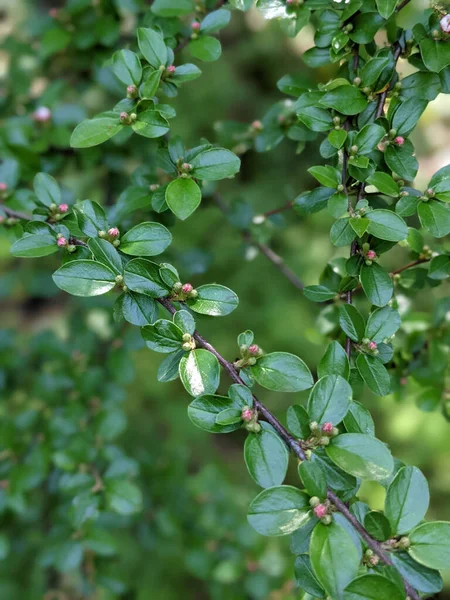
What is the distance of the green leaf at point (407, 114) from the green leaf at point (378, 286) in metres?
0.18

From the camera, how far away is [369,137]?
70 cm

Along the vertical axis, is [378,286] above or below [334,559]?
above

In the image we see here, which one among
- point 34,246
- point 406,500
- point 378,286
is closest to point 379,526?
point 406,500

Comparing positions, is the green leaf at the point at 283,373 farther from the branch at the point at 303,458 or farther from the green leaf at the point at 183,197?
the green leaf at the point at 183,197

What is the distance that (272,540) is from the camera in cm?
152

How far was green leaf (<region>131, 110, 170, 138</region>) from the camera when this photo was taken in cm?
71

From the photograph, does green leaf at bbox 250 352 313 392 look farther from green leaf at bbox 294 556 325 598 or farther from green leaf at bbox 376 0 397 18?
green leaf at bbox 376 0 397 18

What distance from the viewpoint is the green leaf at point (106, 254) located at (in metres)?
0.67

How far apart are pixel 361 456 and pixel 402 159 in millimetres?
381

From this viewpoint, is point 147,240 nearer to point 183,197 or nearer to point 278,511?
point 183,197

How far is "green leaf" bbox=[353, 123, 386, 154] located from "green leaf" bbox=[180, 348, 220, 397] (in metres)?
0.32

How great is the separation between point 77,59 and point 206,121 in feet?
3.86

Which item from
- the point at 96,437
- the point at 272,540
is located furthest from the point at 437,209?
the point at 272,540

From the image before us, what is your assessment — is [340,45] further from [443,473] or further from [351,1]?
[443,473]
